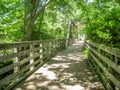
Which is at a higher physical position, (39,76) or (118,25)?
(118,25)

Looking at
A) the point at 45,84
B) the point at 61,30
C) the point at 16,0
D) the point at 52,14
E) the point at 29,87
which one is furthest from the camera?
the point at 61,30

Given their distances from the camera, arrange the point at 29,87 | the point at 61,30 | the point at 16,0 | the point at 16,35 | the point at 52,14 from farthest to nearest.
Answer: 1. the point at 61,30
2. the point at 52,14
3. the point at 16,35
4. the point at 16,0
5. the point at 29,87

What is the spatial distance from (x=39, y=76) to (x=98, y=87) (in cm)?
196

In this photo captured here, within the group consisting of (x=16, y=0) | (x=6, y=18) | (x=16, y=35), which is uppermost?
(x=16, y=0)

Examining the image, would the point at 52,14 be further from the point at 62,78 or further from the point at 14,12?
the point at 62,78

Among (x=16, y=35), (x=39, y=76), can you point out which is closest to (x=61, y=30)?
(x=16, y=35)

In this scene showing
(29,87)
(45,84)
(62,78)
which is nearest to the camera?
(29,87)

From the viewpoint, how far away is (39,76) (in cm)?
598

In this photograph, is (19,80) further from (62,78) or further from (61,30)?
(61,30)

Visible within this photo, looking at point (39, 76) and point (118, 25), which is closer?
point (118, 25)

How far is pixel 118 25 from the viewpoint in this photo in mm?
5031

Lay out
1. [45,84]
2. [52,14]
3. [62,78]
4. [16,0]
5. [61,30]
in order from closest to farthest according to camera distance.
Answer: [45,84], [62,78], [16,0], [52,14], [61,30]

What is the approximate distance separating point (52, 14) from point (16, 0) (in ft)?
23.6

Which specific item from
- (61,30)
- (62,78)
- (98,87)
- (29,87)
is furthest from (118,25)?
(61,30)
